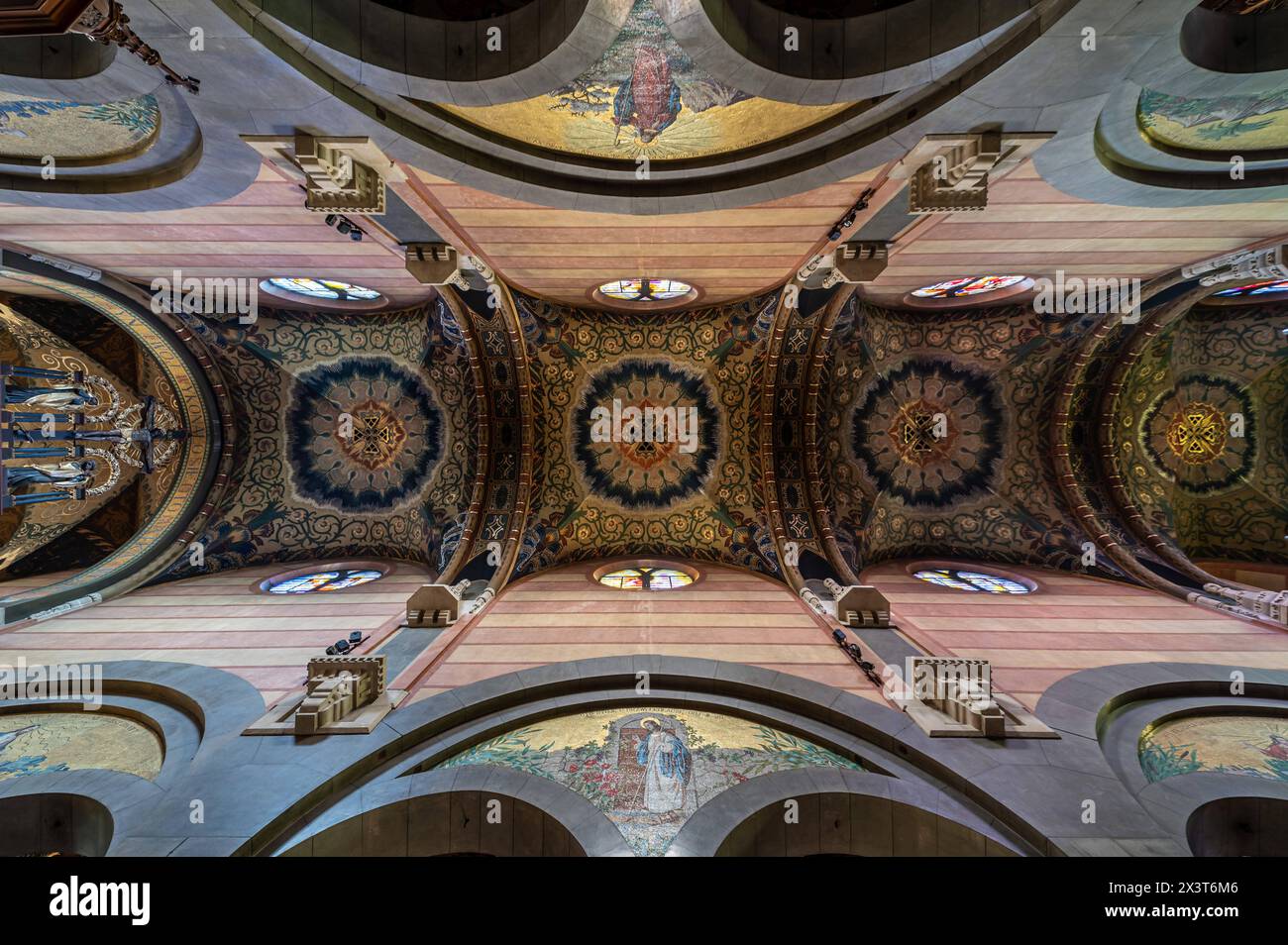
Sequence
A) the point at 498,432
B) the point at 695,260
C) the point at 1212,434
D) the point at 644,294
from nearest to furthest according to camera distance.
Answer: the point at 695,260, the point at 644,294, the point at 498,432, the point at 1212,434

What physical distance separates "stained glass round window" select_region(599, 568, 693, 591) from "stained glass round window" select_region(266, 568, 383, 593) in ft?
16.9

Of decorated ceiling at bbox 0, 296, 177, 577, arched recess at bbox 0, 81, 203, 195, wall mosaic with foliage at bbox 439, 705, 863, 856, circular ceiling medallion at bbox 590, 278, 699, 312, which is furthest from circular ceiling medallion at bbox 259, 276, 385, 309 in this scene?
wall mosaic with foliage at bbox 439, 705, 863, 856

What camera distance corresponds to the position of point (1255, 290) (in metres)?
10.4

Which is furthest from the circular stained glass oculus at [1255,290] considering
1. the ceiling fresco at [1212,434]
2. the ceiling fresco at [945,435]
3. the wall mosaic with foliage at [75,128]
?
the wall mosaic with foliage at [75,128]

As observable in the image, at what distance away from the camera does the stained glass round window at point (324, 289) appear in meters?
9.57

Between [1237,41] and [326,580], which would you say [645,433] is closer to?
[326,580]

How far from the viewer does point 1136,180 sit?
19.8ft

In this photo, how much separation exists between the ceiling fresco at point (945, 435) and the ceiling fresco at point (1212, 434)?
197 cm

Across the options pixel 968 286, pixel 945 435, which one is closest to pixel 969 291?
pixel 968 286

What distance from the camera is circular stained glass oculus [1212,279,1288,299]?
986 cm

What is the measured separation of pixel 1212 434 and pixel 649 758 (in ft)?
47.8

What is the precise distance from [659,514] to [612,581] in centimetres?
220

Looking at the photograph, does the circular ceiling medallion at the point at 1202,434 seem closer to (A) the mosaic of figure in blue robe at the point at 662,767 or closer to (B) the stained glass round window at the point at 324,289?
(A) the mosaic of figure in blue robe at the point at 662,767
